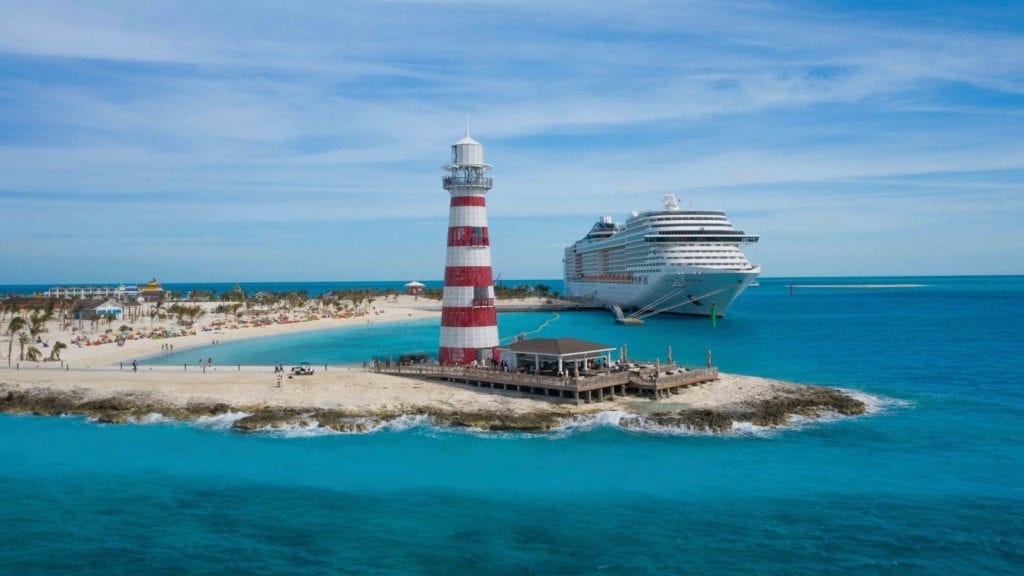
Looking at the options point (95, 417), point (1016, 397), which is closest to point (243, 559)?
point (95, 417)

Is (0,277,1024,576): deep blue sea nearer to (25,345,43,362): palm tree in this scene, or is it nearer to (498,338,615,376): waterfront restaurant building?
(498,338,615,376): waterfront restaurant building

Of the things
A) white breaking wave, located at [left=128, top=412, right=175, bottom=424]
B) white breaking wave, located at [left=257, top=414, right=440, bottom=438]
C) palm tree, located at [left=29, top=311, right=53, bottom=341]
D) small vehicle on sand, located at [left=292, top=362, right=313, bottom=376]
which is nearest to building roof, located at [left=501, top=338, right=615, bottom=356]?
white breaking wave, located at [left=257, top=414, right=440, bottom=438]

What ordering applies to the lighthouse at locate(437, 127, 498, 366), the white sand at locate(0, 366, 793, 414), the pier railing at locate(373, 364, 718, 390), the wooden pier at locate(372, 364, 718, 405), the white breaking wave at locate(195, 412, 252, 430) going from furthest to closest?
the lighthouse at locate(437, 127, 498, 366) < the pier railing at locate(373, 364, 718, 390) < the wooden pier at locate(372, 364, 718, 405) < the white sand at locate(0, 366, 793, 414) < the white breaking wave at locate(195, 412, 252, 430)

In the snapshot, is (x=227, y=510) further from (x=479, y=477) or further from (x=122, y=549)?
(x=479, y=477)

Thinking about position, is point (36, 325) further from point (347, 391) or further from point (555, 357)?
point (555, 357)

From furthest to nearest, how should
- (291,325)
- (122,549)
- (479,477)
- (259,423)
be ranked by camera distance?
(291,325) → (259,423) → (479,477) → (122,549)

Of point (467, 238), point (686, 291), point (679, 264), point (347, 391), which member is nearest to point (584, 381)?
point (467, 238)

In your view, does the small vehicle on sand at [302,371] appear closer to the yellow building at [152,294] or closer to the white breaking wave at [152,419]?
the white breaking wave at [152,419]

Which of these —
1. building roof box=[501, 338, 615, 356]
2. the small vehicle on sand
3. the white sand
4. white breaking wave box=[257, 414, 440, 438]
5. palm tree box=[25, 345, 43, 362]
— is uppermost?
building roof box=[501, 338, 615, 356]
